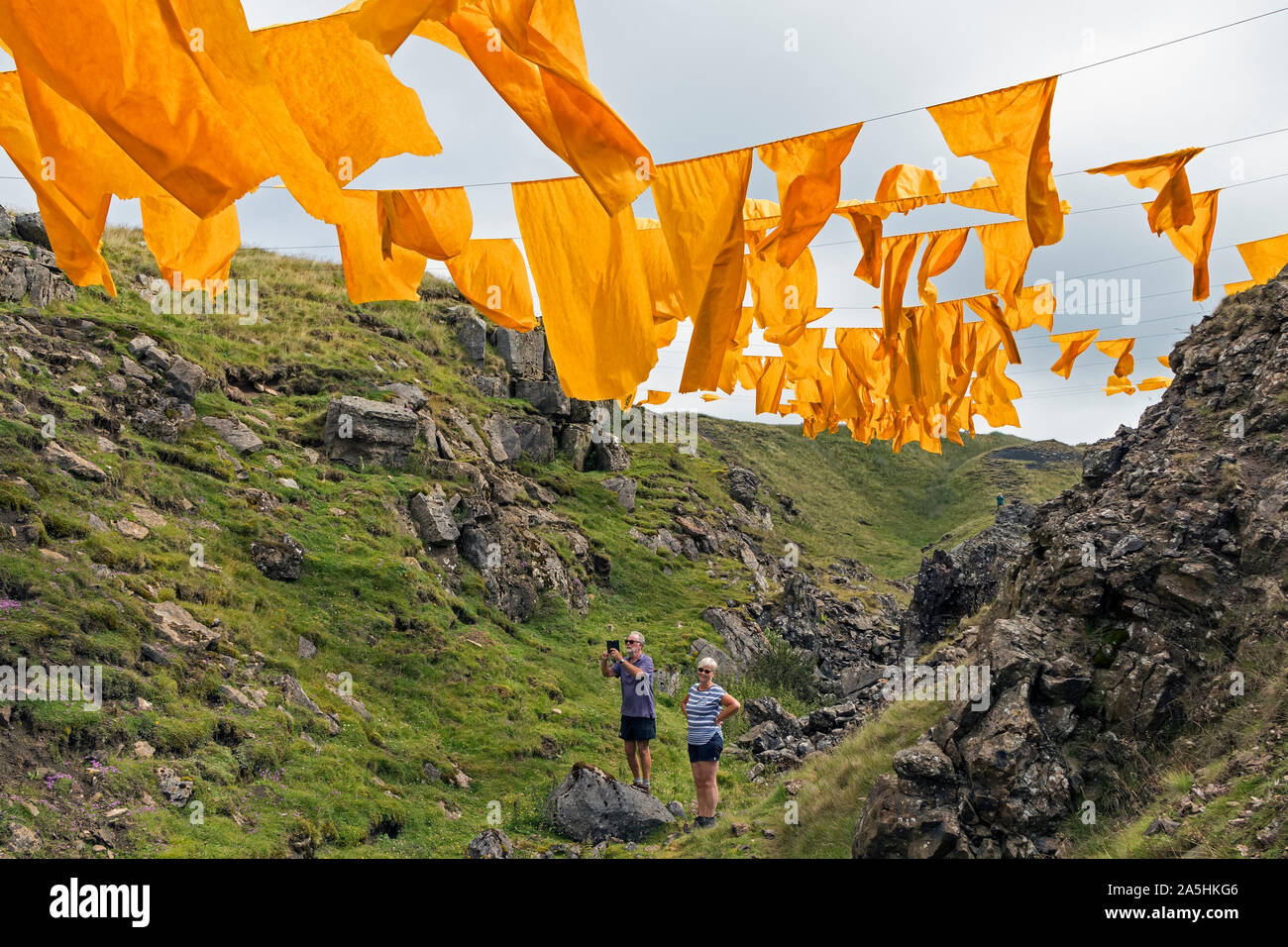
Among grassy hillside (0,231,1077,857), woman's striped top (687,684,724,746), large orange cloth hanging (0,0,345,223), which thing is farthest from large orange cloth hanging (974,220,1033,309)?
large orange cloth hanging (0,0,345,223)

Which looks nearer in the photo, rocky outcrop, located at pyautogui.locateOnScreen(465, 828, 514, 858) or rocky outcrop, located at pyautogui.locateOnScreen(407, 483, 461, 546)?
rocky outcrop, located at pyautogui.locateOnScreen(465, 828, 514, 858)

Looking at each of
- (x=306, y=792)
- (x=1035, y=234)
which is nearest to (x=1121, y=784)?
(x=1035, y=234)

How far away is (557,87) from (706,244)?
1.50m

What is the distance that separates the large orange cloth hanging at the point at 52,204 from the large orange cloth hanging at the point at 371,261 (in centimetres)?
166

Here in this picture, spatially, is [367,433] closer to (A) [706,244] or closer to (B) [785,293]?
(B) [785,293]

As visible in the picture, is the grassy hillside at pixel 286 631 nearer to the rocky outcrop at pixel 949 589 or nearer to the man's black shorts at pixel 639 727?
the man's black shorts at pixel 639 727

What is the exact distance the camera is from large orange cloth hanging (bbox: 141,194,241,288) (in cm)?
530

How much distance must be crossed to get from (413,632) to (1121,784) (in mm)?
→ 10304

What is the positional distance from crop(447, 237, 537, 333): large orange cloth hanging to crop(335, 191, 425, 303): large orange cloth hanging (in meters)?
0.66

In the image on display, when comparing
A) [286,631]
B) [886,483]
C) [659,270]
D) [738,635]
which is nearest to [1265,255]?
[659,270]

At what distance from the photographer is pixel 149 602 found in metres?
10.0

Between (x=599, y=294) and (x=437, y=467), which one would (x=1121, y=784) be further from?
(x=437, y=467)

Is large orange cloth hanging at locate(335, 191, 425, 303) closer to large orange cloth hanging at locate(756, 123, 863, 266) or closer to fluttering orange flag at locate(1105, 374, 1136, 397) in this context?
large orange cloth hanging at locate(756, 123, 863, 266)

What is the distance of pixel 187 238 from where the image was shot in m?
5.48
